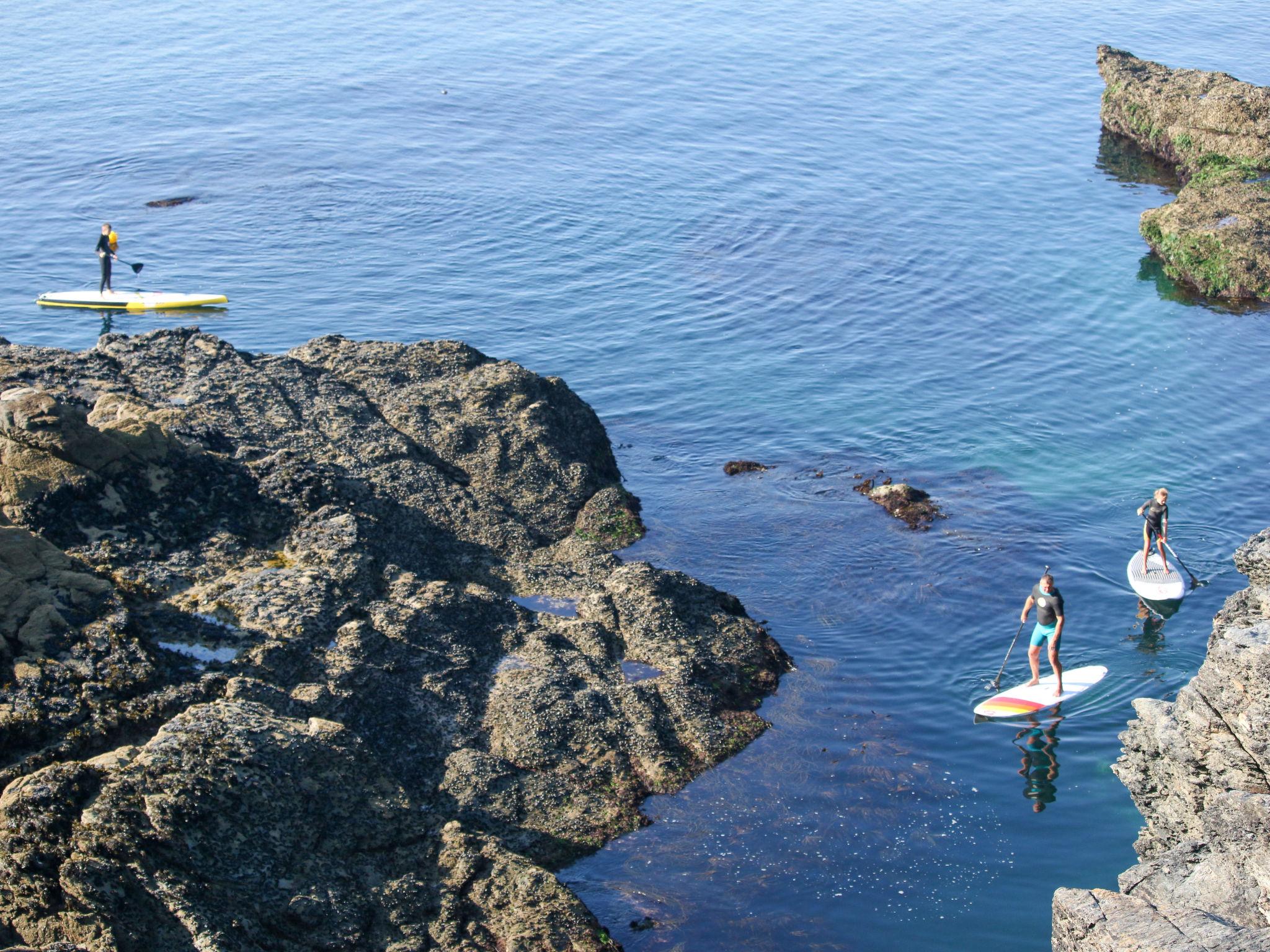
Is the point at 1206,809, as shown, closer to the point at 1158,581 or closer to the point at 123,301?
the point at 1158,581

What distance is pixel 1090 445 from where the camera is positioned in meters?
27.1

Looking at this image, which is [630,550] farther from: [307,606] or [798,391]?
[798,391]

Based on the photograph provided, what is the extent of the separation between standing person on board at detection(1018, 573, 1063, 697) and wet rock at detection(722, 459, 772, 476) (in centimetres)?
898

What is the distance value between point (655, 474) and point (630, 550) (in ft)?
15.3

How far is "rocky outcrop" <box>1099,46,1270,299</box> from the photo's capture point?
35.4 metres

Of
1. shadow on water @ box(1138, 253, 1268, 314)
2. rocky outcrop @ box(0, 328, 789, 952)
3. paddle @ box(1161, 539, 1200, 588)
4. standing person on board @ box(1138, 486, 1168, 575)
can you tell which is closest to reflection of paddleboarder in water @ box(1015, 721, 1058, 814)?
rocky outcrop @ box(0, 328, 789, 952)

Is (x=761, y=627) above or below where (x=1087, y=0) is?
below

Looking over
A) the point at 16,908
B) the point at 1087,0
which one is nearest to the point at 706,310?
the point at 16,908

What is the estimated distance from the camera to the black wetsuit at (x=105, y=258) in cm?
3528

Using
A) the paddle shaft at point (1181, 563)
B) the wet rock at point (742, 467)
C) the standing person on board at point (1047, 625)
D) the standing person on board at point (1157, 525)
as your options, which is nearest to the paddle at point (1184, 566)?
the paddle shaft at point (1181, 563)

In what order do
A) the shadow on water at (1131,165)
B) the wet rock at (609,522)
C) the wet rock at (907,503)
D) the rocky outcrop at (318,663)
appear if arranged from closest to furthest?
the rocky outcrop at (318,663) → the wet rock at (609,522) → the wet rock at (907,503) → the shadow on water at (1131,165)

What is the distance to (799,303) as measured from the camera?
3644 centimetres

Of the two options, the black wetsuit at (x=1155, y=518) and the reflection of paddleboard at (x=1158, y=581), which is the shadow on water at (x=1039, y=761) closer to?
the reflection of paddleboard at (x=1158, y=581)

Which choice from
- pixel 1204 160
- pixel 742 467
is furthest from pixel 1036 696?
pixel 1204 160
